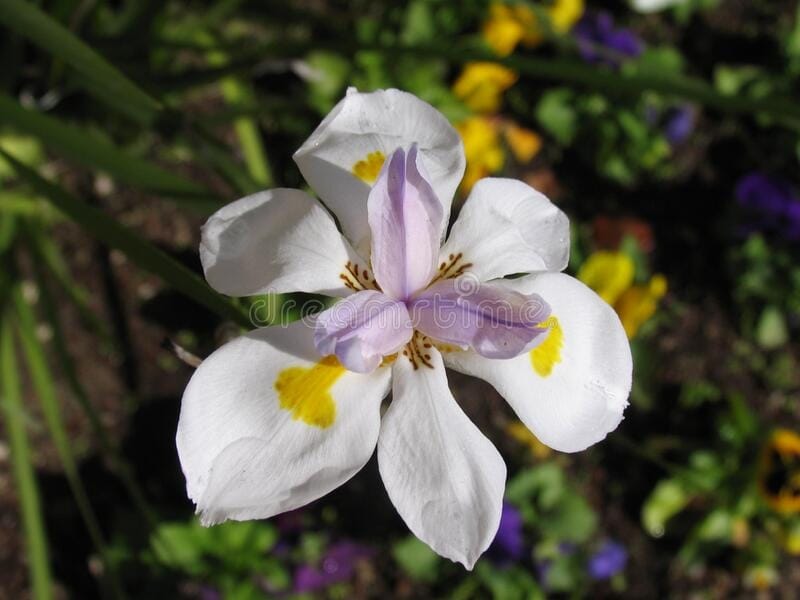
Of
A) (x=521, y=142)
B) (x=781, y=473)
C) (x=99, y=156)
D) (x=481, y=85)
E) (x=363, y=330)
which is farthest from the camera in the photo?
(x=521, y=142)

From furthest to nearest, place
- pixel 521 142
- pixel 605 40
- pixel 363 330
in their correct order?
pixel 521 142
pixel 605 40
pixel 363 330

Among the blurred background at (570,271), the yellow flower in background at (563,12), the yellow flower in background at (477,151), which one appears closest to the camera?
the blurred background at (570,271)

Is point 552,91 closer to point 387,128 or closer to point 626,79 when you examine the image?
point 626,79

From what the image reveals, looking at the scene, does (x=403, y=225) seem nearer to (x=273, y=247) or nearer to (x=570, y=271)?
(x=273, y=247)

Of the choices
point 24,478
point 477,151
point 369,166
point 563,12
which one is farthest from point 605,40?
→ point 24,478

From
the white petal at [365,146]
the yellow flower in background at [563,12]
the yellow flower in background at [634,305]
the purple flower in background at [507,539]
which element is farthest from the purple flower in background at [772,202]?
the white petal at [365,146]

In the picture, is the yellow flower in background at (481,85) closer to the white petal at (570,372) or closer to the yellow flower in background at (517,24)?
the yellow flower in background at (517,24)

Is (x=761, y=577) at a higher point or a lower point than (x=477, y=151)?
lower
